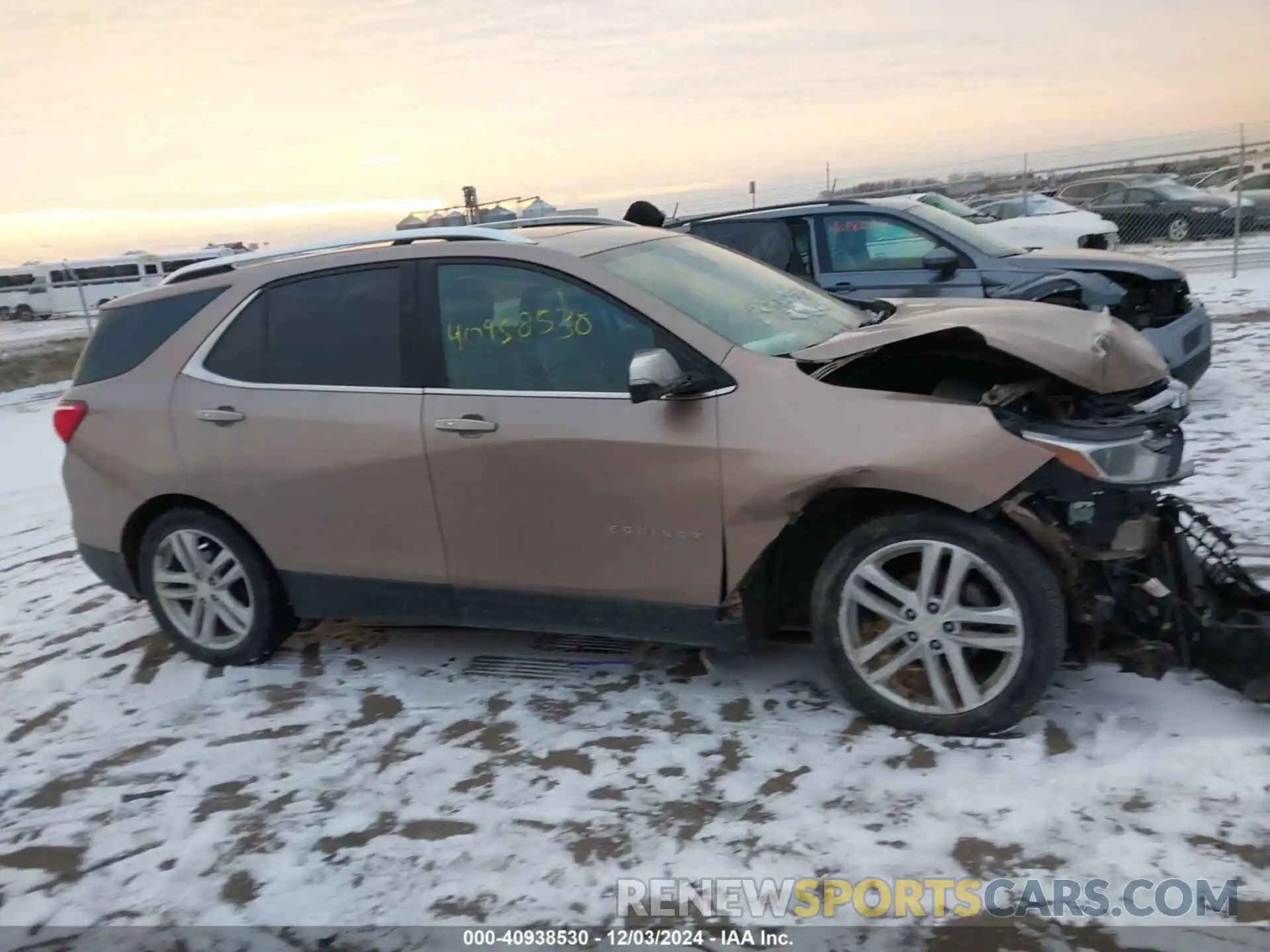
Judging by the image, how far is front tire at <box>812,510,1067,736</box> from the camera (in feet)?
10.8

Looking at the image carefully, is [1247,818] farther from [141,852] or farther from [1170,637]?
[141,852]

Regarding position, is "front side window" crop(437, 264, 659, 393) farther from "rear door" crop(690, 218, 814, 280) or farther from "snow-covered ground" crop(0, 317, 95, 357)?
"snow-covered ground" crop(0, 317, 95, 357)

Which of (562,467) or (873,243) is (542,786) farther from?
(873,243)

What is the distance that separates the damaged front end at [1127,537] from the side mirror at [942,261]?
4309mm

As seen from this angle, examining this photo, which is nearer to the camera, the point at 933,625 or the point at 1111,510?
the point at 1111,510

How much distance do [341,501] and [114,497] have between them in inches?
51.4

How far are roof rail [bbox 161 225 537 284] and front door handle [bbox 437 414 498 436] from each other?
740 millimetres

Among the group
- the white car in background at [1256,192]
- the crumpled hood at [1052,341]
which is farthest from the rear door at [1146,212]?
the crumpled hood at [1052,341]

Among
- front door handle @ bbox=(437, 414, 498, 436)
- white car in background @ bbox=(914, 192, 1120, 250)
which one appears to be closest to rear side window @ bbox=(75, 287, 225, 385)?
front door handle @ bbox=(437, 414, 498, 436)

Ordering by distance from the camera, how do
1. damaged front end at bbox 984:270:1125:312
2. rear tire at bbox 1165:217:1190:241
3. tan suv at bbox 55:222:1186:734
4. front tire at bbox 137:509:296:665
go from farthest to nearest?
rear tire at bbox 1165:217:1190:241
damaged front end at bbox 984:270:1125:312
front tire at bbox 137:509:296:665
tan suv at bbox 55:222:1186:734

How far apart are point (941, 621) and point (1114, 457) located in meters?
0.76

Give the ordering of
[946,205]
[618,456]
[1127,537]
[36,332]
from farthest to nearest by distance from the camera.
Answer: [36,332]
[946,205]
[618,456]
[1127,537]

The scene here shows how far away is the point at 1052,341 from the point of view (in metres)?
3.46

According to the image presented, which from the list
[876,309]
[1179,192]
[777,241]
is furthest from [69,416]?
[1179,192]
